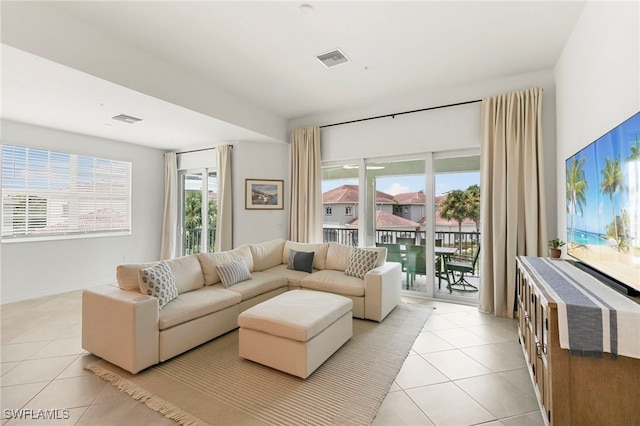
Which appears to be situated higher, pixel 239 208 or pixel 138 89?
pixel 138 89

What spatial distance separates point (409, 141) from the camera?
4297mm

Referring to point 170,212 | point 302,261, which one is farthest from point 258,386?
point 170,212

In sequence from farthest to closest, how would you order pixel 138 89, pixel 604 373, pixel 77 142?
pixel 77 142 < pixel 138 89 < pixel 604 373

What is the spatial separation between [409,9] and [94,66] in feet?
9.42

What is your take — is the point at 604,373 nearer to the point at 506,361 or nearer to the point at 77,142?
the point at 506,361

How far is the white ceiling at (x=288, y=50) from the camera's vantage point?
7.90ft

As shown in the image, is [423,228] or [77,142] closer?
[423,228]

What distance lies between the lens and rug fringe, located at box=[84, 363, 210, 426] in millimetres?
1779

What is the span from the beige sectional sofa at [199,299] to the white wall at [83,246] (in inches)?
107

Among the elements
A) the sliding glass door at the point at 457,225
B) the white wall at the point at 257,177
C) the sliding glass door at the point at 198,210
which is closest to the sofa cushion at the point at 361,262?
the sliding glass door at the point at 457,225

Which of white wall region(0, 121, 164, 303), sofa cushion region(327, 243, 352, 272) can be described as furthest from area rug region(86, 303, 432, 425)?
white wall region(0, 121, 164, 303)

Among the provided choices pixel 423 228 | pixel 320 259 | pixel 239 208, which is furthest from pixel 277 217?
pixel 423 228

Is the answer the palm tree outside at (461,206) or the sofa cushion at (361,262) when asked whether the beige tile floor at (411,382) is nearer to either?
the sofa cushion at (361,262)

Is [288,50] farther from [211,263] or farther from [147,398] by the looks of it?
[147,398]
